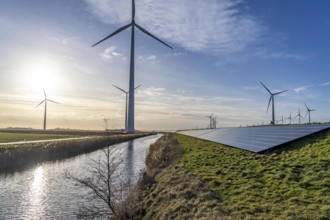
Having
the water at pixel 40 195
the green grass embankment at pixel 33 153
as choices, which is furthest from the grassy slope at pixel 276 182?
the green grass embankment at pixel 33 153

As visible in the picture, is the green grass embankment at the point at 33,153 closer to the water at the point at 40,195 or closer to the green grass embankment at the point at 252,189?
the water at the point at 40,195

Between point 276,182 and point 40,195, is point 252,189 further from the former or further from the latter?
point 40,195

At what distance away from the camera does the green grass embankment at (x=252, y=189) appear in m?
10.3

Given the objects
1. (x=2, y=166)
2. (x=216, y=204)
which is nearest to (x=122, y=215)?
(x=216, y=204)

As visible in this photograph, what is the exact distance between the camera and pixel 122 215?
13555 millimetres

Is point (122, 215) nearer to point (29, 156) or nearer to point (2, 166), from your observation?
point (2, 166)

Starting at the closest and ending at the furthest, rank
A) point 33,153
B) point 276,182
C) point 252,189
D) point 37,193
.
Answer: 1. point 252,189
2. point 276,182
3. point 37,193
4. point 33,153

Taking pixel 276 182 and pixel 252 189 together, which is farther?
pixel 276 182

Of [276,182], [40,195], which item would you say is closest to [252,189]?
[276,182]

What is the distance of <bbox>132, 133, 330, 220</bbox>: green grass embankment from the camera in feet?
33.9

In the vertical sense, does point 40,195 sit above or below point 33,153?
below

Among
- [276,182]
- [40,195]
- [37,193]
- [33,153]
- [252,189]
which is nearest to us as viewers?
[252,189]

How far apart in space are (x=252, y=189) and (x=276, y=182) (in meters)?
1.58

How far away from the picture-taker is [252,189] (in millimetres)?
12984
